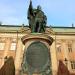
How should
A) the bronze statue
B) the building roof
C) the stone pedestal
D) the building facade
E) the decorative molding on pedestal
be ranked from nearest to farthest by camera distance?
1. the stone pedestal
2. the decorative molding on pedestal
3. the bronze statue
4. the building facade
5. the building roof

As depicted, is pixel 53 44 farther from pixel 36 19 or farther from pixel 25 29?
pixel 36 19

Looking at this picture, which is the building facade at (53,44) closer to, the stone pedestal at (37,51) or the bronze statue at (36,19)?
the bronze statue at (36,19)

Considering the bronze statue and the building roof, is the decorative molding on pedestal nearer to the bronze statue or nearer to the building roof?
the bronze statue

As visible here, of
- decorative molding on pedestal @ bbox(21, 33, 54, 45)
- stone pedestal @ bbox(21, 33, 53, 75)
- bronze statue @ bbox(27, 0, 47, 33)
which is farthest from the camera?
bronze statue @ bbox(27, 0, 47, 33)

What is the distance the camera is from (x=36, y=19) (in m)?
9.02

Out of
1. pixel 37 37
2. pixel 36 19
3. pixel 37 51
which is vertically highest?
pixel 36 19

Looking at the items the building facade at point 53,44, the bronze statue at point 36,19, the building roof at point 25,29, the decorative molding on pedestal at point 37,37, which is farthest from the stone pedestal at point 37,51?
the building roof at point 25,29

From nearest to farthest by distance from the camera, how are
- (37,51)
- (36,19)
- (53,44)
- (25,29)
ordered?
(37,51) → (36,19) → (53,44) → (25,29)

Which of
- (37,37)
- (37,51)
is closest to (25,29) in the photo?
(37,37)

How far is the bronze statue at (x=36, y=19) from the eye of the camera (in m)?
8.93

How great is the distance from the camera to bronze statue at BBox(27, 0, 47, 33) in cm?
893

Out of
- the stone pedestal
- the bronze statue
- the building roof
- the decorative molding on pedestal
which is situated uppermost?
the building roof

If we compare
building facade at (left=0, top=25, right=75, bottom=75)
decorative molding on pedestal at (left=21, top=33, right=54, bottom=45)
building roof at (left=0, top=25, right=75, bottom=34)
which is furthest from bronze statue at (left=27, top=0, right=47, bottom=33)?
building roof at (left=0, top=25, right=75, bottom=34)

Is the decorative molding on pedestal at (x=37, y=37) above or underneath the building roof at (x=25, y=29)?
underneath
